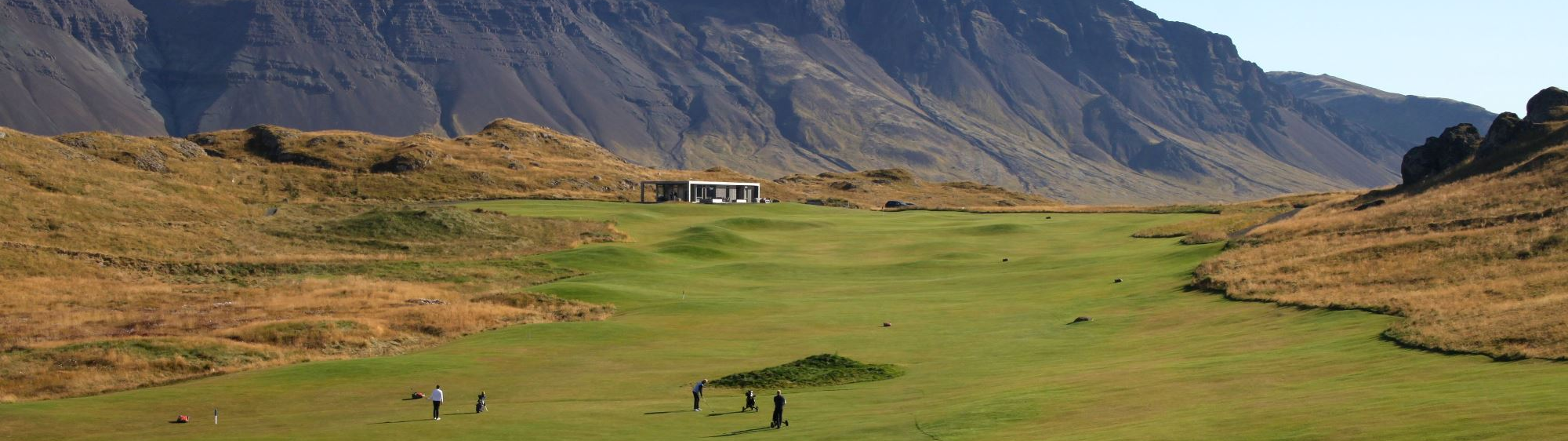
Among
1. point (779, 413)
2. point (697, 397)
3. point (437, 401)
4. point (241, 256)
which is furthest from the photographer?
point (241, 256)

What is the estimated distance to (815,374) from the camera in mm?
47250

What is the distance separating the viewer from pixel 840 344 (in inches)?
2221

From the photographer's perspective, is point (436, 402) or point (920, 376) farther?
point (920, 376)

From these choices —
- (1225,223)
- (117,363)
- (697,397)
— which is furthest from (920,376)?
(1225,223)

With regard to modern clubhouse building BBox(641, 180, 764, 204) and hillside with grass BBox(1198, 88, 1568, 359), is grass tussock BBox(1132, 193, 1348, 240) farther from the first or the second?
modern clubhouse building BBox(641, 180, 764, 204)

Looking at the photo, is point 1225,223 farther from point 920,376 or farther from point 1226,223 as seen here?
point 920,376

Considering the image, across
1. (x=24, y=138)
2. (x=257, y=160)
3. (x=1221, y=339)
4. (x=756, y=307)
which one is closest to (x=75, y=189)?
(x=24, y=138)

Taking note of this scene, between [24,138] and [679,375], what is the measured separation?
93259 mm

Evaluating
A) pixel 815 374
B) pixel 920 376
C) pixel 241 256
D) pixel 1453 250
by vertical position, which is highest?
pixel 1453 250

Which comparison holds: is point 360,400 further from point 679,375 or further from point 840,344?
point 840,344

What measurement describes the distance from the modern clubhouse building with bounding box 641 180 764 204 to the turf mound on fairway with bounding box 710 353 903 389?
339 feet

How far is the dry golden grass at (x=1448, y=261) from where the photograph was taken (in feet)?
138

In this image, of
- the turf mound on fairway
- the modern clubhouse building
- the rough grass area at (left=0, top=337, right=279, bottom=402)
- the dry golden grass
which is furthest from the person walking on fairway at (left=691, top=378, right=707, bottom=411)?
the modern clubhouse building

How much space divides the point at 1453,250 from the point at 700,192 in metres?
101
